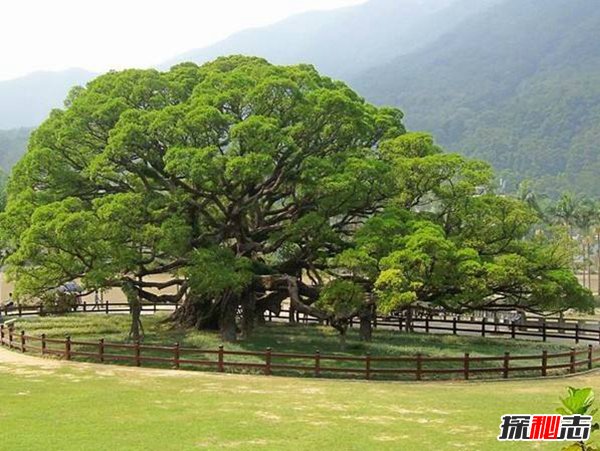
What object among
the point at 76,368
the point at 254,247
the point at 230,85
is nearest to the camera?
the point at 76,368

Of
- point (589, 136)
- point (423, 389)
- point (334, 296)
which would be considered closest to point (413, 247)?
point (334, 296)

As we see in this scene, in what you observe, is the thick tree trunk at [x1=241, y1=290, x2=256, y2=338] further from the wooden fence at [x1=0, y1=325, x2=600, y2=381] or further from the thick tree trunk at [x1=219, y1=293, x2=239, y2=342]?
the wooden fence at [x1=0, y1=325, x2=600, y2=381]

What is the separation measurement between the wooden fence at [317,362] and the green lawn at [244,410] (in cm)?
73

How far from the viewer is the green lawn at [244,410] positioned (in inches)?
494

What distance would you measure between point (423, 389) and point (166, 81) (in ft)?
52.3

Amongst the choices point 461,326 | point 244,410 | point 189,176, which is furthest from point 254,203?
point 244,410

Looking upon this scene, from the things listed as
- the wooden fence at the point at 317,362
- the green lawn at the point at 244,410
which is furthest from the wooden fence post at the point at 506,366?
the green lawn at the point at 244,410

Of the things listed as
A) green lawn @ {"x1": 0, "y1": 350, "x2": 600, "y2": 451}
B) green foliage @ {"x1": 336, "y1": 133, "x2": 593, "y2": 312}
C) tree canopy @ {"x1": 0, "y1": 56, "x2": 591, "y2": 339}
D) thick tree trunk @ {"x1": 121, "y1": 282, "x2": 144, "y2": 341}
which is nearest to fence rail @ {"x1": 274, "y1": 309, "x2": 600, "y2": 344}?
tree canopy @ {"x1": 0, "y1": 56, "x2": 591, "y2": 339}

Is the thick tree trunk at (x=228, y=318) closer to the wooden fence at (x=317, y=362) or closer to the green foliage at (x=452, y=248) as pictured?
the wooden fence at (x=317, y=362)

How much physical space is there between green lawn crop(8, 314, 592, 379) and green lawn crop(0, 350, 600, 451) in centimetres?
269

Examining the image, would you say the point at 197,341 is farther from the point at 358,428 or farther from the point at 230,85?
the point at 358,428

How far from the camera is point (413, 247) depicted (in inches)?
947

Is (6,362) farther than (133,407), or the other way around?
(6,362)

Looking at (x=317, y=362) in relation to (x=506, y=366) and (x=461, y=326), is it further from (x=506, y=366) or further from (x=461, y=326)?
(x=461, y=326)
